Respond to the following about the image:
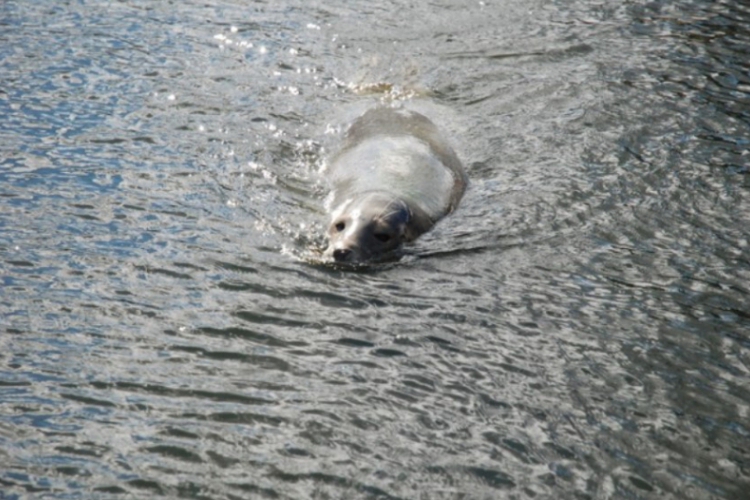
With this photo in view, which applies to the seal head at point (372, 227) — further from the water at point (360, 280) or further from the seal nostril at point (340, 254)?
the water at point (360, 280)

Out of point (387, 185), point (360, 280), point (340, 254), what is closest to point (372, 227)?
point (340, 254)

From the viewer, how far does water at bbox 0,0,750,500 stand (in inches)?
217

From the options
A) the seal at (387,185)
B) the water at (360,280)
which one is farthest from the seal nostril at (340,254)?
the water at (360,280)

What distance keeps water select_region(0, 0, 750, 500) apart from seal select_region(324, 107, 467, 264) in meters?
0.19

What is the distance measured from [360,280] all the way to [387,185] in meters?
1.35

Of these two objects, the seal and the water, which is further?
the seal

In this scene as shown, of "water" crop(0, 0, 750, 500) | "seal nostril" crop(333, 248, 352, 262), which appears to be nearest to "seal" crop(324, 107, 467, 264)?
"seal nostril" crop(333, 248, 352, 262)

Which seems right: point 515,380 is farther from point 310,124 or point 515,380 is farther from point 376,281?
point 310,124

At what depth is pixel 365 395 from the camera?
237 inches

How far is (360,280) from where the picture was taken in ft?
24.3

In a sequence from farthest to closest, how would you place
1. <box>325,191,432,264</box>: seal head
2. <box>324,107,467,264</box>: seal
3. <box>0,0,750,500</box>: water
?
<box>324,107,467,264</box>: seal < <box>325,191,432,264</box>: seal head < <box>0,0,750,500</box>: water

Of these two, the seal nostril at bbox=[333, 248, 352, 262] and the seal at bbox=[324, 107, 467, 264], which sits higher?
the seal at bbox=[324, 107, 467, 264]

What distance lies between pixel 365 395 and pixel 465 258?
204 cm

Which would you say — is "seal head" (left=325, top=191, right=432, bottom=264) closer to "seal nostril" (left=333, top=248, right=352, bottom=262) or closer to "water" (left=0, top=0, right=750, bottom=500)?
"seal nostril" (left=333, top=248, right=352, bottom=262)
